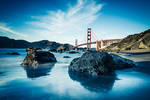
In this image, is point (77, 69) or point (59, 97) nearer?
point (59, 97)

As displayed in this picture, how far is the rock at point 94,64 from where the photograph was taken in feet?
10.9

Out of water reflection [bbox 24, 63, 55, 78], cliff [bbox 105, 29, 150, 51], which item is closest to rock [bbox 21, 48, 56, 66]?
water reflection [bbox 24, 63, 55, 78]

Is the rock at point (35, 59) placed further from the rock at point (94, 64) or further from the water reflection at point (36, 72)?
the rock at point (94, 64)

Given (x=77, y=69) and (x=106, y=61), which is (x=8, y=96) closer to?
(x=77, y=69)

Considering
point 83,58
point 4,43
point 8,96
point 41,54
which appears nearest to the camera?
point 8,96

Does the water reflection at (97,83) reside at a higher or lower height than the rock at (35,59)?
lower

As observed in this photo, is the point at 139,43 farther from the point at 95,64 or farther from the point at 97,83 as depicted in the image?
the point at 97,83

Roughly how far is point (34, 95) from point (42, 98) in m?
0.20

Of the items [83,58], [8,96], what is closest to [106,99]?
[8,96]

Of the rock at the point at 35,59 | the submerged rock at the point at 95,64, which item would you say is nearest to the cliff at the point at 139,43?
the submerged rock at the point at 95,64

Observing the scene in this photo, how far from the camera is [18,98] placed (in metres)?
1.56

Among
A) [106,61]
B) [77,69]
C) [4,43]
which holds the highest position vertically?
[4,43]

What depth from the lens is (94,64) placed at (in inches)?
137

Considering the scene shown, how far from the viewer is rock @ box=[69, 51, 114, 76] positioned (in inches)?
131
